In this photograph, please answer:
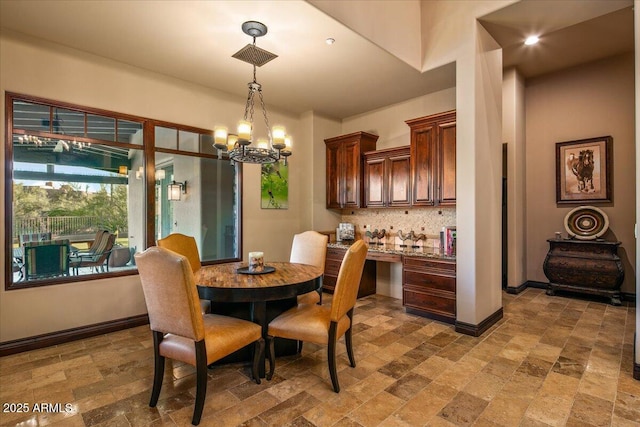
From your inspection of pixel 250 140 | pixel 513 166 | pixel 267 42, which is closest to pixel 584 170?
pixel 513 166

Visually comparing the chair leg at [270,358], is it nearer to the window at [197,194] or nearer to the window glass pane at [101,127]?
the window at [197,194]

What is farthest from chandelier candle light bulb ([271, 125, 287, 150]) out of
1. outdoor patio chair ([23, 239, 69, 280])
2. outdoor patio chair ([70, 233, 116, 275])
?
outdoor patio chair ([23, 239, 69, 280])

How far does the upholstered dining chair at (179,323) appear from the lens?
190cm

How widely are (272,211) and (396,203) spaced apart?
199 cm

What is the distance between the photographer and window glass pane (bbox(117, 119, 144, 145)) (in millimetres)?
3698

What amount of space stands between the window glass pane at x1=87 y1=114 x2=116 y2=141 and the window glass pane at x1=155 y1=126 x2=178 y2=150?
18.5 inches

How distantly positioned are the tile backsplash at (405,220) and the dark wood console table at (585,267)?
73.3 inches

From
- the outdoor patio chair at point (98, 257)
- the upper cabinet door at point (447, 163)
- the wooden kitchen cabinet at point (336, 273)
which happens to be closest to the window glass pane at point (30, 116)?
the outdoor patio chair at point (98, 257)

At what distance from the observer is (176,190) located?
4297 mm

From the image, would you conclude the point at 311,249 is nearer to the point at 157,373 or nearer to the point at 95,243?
the point at 157,373

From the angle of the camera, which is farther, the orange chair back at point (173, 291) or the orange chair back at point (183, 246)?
the orange chair back at point (183, 246)

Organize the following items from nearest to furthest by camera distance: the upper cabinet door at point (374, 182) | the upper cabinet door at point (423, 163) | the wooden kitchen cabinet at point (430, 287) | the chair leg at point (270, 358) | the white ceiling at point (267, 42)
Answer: the chair leg at point (270, 358) → the white ceiling at point (267, 42) → the wooden kitchen cabinet at point (430, 287) → the upper cabinet door at point (423, 163) → the upper cabinet door at point (374, 182)

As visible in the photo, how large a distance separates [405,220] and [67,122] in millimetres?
4457

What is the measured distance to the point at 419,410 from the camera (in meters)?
2.09
